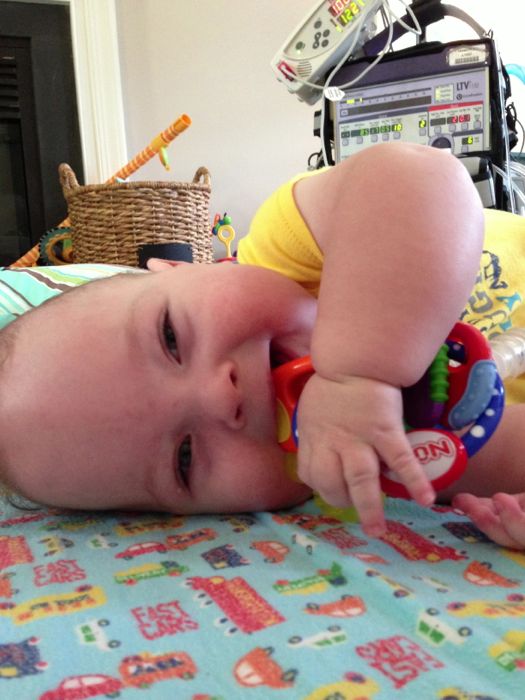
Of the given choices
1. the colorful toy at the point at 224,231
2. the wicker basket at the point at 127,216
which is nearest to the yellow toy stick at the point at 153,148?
the wicker basket at the point at 127,216

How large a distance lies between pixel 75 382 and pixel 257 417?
0.17 meters

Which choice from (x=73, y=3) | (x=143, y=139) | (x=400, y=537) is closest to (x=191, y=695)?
(x=400, y=537)

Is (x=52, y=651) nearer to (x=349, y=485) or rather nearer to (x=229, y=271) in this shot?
(x=349, y=485)

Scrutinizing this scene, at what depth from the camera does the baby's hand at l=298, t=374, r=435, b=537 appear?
48 cm

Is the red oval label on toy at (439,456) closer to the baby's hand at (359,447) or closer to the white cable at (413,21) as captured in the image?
the baby's hand at (359,447)

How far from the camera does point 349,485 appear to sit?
19.7 inches

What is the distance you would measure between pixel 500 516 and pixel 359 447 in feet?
0.45

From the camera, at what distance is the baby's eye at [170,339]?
2.19 feet

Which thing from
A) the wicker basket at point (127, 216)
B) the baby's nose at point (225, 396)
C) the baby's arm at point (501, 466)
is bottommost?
the baby's arm at point (501, 466)

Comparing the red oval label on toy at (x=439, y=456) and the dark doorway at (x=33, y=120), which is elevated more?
the dark doorway at (x=33, y=120)

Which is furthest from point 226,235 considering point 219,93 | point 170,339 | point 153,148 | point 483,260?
point 170,339

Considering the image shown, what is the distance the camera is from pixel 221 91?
2.63 meters

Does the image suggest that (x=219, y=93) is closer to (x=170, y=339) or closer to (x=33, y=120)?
(x=33, y=120)

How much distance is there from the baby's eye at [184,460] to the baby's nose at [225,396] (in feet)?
0.19
